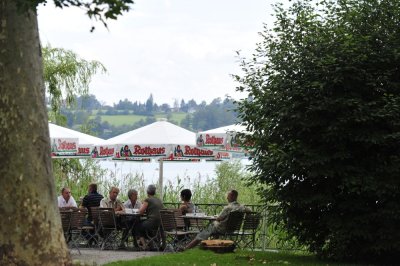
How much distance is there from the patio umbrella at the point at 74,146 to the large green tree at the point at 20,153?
9.11 meters

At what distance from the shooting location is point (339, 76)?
15.8 meters

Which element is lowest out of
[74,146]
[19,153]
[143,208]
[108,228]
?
[108,228]

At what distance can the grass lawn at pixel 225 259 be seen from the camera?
15.8 meters

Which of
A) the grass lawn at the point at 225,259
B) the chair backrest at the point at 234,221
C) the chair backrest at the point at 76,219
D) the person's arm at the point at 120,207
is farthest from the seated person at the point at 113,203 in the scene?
the grass lawn at the point at 225,259

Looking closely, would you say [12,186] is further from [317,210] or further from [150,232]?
[150,232]

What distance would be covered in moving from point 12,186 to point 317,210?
18.2ft

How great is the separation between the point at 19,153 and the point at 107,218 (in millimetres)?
6851

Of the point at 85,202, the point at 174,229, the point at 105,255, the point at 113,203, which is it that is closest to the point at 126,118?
the point at 85,202

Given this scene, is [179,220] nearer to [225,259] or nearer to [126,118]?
[225,259]

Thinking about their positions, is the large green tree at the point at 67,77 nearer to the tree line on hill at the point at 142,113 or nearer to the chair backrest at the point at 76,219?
the tree line on hill at the point at 142,113

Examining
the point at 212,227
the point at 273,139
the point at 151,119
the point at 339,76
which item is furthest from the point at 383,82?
the point at 151,119

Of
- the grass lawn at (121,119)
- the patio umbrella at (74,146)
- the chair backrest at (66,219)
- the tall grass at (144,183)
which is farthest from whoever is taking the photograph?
the grass lawn at (121,119)

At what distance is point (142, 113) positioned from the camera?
8444 cm

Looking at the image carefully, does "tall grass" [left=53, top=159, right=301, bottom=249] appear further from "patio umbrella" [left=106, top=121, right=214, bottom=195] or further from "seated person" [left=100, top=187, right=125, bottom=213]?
"seated person" [left=100, top=187, right=125, bottom=213]
